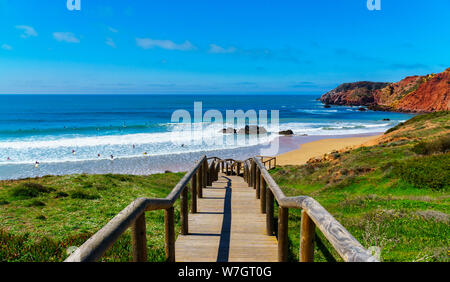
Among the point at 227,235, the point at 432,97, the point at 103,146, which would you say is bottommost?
the point at 103,146

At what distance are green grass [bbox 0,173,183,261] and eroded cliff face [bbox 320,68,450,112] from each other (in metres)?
Result: 77.9

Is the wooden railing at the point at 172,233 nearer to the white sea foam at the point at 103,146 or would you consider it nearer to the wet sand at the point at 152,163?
the wet sand at the point at 152,163

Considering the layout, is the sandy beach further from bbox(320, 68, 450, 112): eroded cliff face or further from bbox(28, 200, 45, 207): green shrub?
bbox(320, 68, 450, 112): eroded cliff face

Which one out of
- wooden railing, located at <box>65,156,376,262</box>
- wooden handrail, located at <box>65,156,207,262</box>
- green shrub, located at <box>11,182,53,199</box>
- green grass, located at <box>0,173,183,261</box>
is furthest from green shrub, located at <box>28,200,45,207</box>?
wooden handrail, located at <box>65,156,207,262</box>

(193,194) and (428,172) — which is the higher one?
(193,194)

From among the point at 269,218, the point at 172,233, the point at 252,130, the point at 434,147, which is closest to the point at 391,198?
the point at 269,218

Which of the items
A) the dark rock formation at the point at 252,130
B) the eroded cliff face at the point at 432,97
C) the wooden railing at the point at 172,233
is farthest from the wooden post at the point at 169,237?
the eroded cliff face at the point at 432,97

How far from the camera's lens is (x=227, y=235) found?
4.75 meters

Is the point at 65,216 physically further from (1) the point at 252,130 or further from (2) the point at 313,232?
(1) the point at 252,130

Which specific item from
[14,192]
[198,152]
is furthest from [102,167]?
[14,192]

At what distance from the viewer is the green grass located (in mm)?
4345

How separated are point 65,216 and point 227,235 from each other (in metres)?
4.16

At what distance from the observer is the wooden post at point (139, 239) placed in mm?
2625
